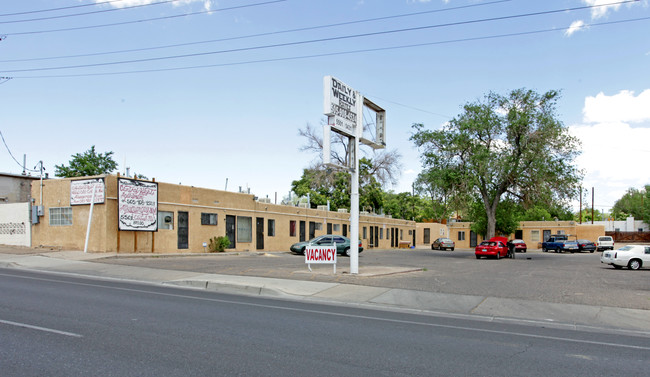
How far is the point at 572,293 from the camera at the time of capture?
14664mm

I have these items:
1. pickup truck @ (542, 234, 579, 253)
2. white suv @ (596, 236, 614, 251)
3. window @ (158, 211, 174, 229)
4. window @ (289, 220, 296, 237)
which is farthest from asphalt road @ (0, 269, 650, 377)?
white suv @ (596, 236, 614, 251)

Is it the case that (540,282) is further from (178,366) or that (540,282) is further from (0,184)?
(0,184)

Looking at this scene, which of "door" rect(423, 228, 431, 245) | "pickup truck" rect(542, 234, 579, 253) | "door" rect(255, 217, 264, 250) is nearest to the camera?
"door" rect(255, 217, 264, 250)

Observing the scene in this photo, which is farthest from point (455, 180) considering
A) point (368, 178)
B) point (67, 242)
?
point (67, 242)

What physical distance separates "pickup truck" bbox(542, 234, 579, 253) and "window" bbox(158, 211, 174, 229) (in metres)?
45.0

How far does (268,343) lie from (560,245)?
55207 mm

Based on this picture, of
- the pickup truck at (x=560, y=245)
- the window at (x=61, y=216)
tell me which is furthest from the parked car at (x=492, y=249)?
the window at (x=61, y=216)

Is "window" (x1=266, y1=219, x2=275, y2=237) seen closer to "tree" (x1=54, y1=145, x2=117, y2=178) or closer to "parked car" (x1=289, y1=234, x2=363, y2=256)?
"parked car" (x1=289, y1=234, x2=363, y2=256)

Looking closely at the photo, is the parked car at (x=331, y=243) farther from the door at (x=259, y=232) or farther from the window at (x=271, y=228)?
the window at (x=271, y=228)

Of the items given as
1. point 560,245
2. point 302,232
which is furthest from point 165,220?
point 560,245

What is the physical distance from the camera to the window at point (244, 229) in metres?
33.1

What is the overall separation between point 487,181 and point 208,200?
22.7 m

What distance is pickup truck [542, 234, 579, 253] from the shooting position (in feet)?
177

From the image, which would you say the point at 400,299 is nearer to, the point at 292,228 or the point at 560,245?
the point at 292,228
